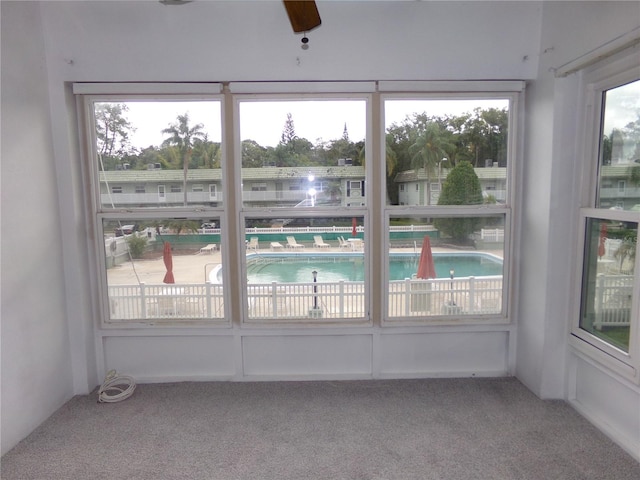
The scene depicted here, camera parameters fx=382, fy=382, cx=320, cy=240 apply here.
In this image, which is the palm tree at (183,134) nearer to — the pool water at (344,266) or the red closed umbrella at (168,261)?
the red closed umbrella at (168,261)

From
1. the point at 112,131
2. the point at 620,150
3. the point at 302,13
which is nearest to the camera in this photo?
the point at 302,13

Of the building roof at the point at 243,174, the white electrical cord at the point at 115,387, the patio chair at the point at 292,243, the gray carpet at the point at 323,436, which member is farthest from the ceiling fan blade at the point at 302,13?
the white electrical cord at the point at 115,387

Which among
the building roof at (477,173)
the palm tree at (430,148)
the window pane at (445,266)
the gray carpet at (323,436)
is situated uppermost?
the palm tree at (430,148)

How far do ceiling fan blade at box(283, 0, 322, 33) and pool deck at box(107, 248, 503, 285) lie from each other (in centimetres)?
147

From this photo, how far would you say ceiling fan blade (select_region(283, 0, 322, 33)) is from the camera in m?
1.71

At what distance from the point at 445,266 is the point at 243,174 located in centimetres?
163

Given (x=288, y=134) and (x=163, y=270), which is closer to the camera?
(x=288, y=134)

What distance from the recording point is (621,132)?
2.11m

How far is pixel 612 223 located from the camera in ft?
7.08

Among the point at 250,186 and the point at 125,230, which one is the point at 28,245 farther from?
the point at 250,186

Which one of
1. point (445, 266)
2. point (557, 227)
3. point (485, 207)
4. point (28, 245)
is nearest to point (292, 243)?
point (445, 266)

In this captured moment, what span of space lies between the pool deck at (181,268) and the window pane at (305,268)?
0.04m

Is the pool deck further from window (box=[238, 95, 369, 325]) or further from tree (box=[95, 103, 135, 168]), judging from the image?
tree (box=[95, 103, 135, 168])

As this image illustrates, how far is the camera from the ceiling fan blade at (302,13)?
171 cm
